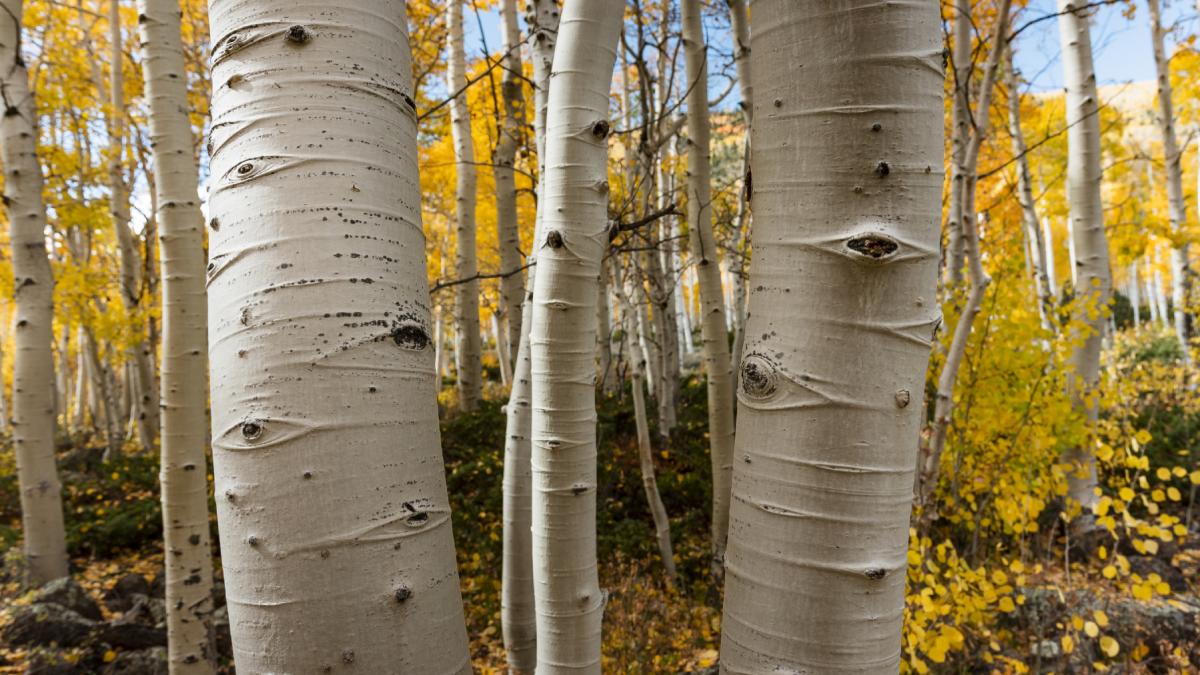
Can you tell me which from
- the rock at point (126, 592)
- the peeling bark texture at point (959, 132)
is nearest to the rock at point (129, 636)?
the rock at point (126, 592)

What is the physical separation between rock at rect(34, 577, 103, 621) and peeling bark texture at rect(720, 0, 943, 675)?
545 cm

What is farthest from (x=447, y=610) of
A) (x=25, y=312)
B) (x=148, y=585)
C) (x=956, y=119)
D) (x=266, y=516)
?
(x=148, y=585)

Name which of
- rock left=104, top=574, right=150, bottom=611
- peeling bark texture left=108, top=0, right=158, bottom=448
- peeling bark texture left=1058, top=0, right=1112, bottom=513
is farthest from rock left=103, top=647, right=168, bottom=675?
peeling bark texture left=1058, top=0, right=1112, bottom=513

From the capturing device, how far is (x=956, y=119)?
12.7 ft

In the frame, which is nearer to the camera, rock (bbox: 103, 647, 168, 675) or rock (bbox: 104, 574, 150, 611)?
rock (bbox: 103, 647, 168, 675)

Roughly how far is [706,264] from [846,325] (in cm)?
292

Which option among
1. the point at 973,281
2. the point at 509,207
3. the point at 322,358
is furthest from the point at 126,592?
the point at 973,281

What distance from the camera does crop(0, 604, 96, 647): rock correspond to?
379cm

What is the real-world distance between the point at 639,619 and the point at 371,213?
3520mm

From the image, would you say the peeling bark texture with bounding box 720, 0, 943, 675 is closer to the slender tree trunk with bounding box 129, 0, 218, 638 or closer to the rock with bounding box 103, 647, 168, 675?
the slender tree trunk with bounding box 129, 0, 218, 638

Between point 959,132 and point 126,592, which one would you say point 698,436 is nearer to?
point 959,132

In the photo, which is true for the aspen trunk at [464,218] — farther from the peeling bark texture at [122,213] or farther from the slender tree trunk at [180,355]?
the peeling bark texture at [122,213]

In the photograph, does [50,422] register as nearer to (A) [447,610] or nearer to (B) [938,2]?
(A) [447,610]

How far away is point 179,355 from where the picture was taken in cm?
291
